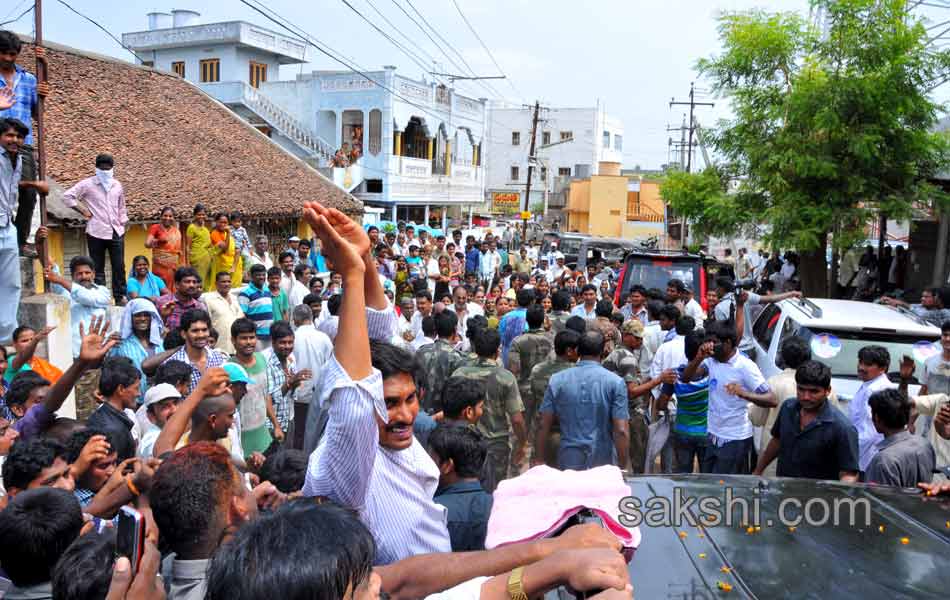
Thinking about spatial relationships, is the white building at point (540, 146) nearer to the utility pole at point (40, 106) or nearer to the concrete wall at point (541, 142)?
the concrete wall at point (541, 142)

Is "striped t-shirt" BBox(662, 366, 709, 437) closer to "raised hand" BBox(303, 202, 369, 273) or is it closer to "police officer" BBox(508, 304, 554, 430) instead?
"police officer" BBox(508, 304, 554, 430)

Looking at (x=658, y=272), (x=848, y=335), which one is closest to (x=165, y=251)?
(x=658, y=272)

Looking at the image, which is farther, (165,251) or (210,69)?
(210,69)

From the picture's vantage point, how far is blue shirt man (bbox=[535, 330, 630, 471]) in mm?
5410

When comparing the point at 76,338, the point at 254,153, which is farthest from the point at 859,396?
the point at 254,153

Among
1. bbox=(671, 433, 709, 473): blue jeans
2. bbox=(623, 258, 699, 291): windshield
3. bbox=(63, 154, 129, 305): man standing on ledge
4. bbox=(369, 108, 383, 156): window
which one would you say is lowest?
bbox=(671, 433, 709, 473): blue jeans

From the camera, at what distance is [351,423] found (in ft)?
6.44

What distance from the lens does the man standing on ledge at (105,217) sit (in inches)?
378

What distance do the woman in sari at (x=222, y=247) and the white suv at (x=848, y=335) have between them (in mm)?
7246

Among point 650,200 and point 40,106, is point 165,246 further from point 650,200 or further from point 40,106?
point 650,200

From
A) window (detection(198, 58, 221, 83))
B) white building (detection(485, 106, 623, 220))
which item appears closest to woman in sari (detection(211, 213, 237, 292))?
window (detection(198, 58, 221, 83))

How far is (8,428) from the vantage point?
4.41 meters

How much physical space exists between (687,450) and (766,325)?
114 inches

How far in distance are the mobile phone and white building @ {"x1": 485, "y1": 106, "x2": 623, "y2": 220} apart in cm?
5442
